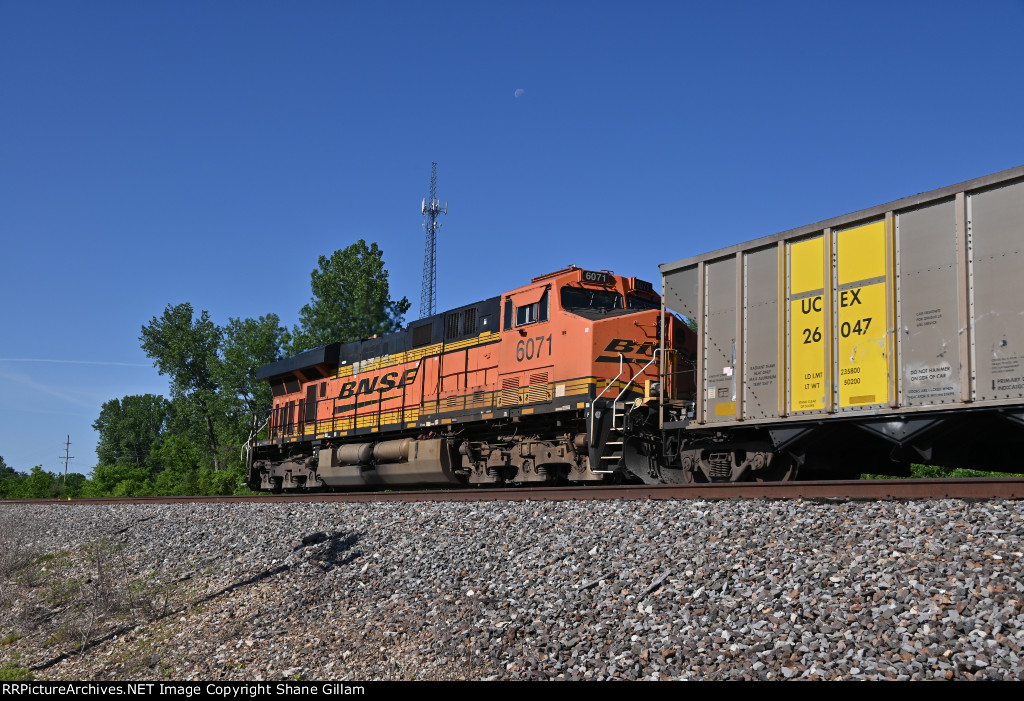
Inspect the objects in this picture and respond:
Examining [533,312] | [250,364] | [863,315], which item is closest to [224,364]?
[250,364]

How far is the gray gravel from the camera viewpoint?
202 inches

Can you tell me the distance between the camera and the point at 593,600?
6621 millimetres

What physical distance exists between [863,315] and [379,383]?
1237cm

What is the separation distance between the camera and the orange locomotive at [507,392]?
507 inches

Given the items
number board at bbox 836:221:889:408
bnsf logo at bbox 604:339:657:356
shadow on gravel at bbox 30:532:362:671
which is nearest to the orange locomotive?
bnsf logo at bbox 604:339:657:356

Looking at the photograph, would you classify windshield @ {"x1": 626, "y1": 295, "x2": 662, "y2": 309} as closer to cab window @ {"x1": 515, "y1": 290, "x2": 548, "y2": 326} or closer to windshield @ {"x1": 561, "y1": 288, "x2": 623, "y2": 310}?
windshield @ {"x1": 561, "y1": 288, "x2": 623, "y2": 310}

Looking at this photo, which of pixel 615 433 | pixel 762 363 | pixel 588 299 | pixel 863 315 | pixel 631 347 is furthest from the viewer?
pixel 588 299

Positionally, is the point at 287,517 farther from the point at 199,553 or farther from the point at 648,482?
the point at 648,482

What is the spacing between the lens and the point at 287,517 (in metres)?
12.8

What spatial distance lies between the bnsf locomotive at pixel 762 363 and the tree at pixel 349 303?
27.8 m

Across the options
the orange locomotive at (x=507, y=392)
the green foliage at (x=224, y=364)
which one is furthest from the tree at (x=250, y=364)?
the orange locomotive at (x=507, y=392)

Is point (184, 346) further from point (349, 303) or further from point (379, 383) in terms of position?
point (379, 383)

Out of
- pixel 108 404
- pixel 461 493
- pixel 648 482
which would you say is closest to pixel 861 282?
pixel 648 482

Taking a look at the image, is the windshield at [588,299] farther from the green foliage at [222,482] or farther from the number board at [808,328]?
the green foliage at [222,482]
